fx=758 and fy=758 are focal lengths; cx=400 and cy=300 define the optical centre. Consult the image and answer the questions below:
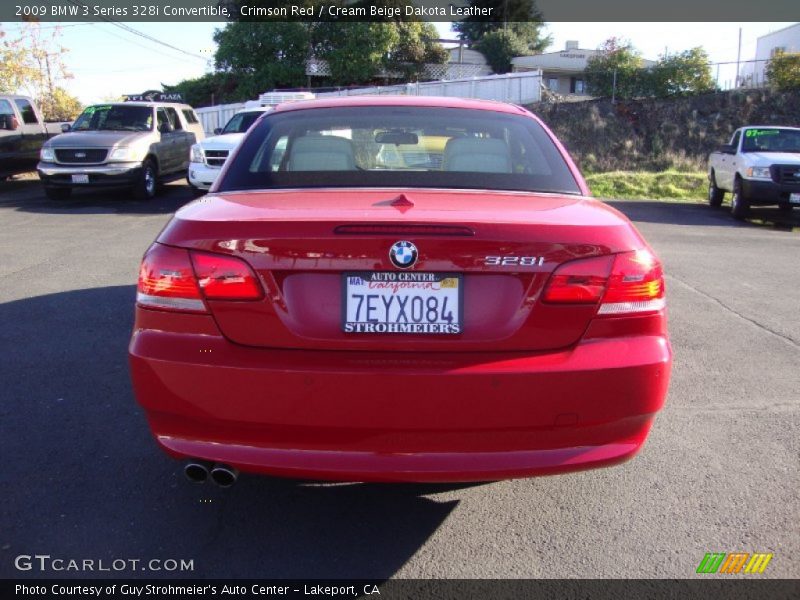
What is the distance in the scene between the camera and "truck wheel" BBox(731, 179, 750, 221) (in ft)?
45.0

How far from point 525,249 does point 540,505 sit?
1327mm

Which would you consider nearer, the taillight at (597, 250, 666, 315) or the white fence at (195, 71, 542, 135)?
the taillight at (597, 250, 666, 315)

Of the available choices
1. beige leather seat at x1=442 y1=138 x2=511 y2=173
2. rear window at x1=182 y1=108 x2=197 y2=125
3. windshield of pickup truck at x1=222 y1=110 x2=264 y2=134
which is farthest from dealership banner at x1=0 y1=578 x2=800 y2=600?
rear window at x1=182 y1=108 x2=197 y2=125

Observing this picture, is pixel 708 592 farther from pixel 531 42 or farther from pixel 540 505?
pixel 531 42

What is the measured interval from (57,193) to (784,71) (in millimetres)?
27007

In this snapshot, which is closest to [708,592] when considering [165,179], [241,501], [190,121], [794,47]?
[241,501]

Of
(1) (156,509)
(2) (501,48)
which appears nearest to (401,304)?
(1) (156,509)

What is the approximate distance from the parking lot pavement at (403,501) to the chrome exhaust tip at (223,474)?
→ 14.1 inches

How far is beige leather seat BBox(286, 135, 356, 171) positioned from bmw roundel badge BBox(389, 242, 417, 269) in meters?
1.22

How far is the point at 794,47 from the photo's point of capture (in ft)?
143

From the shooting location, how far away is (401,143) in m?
4.30

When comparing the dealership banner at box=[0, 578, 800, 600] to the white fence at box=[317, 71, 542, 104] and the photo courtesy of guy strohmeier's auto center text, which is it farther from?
the white fence at box=[317, 71, 542, 104]

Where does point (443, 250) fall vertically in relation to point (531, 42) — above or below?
below

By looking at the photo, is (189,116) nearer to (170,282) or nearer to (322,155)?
→ (322,155)
